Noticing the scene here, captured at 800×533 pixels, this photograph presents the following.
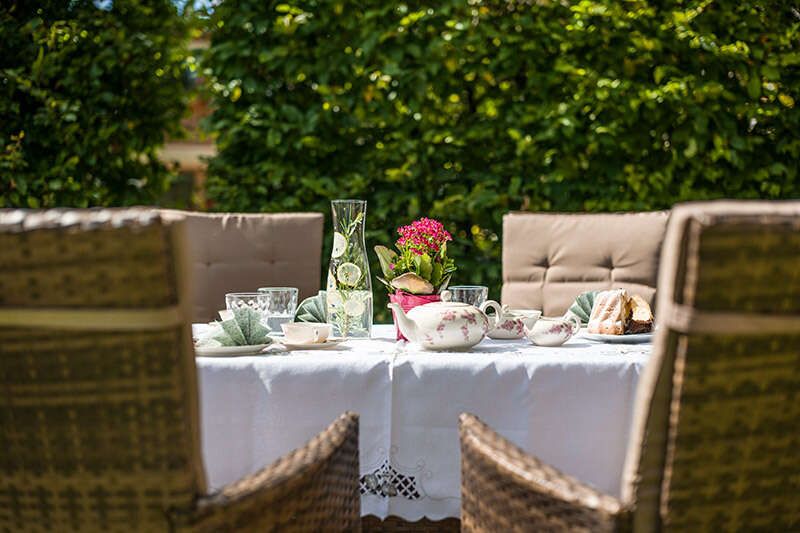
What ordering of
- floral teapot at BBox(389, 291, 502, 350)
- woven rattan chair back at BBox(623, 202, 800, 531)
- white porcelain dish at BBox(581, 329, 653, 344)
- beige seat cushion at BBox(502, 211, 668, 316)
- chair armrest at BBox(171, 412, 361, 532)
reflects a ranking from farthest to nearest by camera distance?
beige seat cushion at BBox(502, 211, 668, 316), white porcelain dish at BBox(581, 329, 653, 344), floral teapot at BBox(389, 291, 502, 350), chair armrest at BBox(171, 412, 361, 532), woven rattan chair back at BBox(623, 202, 800, 531)

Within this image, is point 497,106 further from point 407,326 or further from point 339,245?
point 407,326

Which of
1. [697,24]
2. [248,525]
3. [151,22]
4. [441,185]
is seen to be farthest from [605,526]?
[151,22]

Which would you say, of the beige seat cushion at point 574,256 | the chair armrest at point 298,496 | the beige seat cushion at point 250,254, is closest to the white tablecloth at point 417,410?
the chair armrest at point 298,496

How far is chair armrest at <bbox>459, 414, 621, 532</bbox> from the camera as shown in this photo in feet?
3.36

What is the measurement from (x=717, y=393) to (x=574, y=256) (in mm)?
1672

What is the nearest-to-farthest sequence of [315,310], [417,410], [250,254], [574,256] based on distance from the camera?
[417,410] < [315,310] < [574,256] < [250,254]

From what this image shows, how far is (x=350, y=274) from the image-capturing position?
1.84 m

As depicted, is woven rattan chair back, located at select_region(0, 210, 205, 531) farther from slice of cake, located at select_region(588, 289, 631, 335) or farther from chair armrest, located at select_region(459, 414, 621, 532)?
slice of cake, located at select_region(588, 289, 631, 335)

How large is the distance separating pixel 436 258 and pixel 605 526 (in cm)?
91

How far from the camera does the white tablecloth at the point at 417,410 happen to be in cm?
149

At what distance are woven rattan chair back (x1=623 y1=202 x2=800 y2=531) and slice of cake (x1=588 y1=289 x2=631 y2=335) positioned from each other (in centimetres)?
78

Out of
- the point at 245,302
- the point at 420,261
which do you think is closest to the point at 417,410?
the point at 420,261

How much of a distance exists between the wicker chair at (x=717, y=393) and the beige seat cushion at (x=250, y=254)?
1762 mm

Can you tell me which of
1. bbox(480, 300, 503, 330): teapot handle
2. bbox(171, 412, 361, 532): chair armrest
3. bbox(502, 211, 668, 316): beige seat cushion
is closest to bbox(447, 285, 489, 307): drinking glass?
bbox(480, 300, 503, 330): teapot handle
